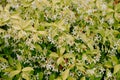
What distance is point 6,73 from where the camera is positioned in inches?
148

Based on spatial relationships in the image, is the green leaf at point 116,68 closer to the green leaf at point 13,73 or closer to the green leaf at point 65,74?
the green leaf at point 65,74

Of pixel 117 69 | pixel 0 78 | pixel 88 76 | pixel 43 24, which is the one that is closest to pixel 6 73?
pixel 0 78

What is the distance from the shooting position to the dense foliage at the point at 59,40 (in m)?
3.65

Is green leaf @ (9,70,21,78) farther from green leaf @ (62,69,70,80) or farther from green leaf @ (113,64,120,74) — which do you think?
green leaf @ (113,64,120,74)

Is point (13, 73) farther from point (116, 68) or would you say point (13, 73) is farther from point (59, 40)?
point (116, 68)

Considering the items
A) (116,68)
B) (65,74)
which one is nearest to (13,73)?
(65,74)

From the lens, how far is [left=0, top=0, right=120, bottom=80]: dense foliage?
3650 mm

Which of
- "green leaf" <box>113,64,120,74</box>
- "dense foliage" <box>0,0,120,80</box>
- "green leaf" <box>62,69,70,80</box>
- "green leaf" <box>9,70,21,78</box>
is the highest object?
"dense foliage" <box>0,0,120,80</box>

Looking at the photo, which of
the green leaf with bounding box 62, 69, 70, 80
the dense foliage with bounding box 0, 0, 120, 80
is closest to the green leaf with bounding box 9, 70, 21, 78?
the dense foliage with bounding box 0, 0, 120, 80

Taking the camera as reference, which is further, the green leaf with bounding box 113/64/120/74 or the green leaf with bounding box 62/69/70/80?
the green leaf with bounding box 113/64/120/74

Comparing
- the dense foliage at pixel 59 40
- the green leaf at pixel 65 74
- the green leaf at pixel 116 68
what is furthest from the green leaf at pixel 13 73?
the green leaf at pixel 116 68

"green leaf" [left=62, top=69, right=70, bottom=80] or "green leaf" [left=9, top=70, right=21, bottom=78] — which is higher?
"green leaf" [left=9, top=70, right=21, bottom=78]

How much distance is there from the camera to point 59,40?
365 centimetres

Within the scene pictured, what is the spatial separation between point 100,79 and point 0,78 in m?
1.20
